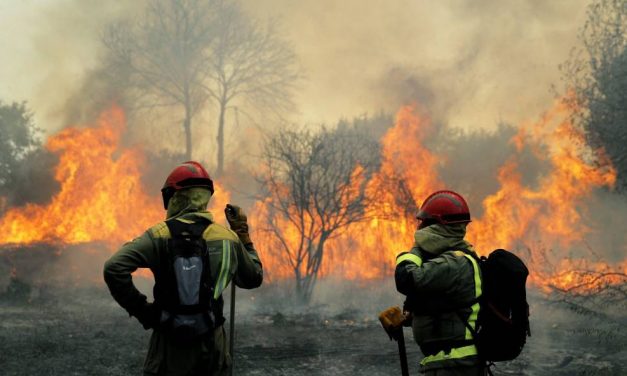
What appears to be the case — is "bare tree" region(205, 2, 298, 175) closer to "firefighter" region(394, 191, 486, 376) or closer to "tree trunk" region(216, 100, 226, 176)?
"tree trunk" region(216, 100, 226, 176)

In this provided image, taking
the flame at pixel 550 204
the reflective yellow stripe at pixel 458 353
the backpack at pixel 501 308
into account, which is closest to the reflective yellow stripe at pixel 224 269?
the reflective yellow stripe at pixel 458 353

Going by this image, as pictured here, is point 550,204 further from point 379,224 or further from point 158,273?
point 158,273

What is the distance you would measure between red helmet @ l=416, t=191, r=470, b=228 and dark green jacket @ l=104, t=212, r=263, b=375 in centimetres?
127

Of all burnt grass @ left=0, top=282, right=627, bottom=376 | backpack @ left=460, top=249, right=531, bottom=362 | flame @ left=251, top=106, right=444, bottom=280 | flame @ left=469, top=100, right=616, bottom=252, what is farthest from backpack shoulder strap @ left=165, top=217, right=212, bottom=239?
flame @ left=469, top=100, right=616, bottom=252

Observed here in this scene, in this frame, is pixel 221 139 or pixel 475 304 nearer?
pixel 475 304

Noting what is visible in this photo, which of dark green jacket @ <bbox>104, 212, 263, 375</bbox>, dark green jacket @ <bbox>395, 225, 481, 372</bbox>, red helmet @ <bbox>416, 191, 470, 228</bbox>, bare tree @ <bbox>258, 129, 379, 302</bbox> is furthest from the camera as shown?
bare tree @ <bbox>258, 129, 379, 302</bbox>

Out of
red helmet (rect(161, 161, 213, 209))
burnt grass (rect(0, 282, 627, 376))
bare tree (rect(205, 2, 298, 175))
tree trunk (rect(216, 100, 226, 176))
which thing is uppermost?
bare tree (rect(205, 2, 298, 175))

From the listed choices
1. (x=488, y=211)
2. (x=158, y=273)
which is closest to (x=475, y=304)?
(x=158, y=273)

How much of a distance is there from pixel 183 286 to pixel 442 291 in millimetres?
1610

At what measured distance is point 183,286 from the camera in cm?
330

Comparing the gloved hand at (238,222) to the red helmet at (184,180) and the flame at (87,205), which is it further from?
the flame at (87,205)

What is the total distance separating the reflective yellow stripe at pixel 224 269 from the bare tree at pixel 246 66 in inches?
913

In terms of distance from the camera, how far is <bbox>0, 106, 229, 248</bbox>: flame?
20.7m

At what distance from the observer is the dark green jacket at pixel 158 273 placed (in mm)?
3266
